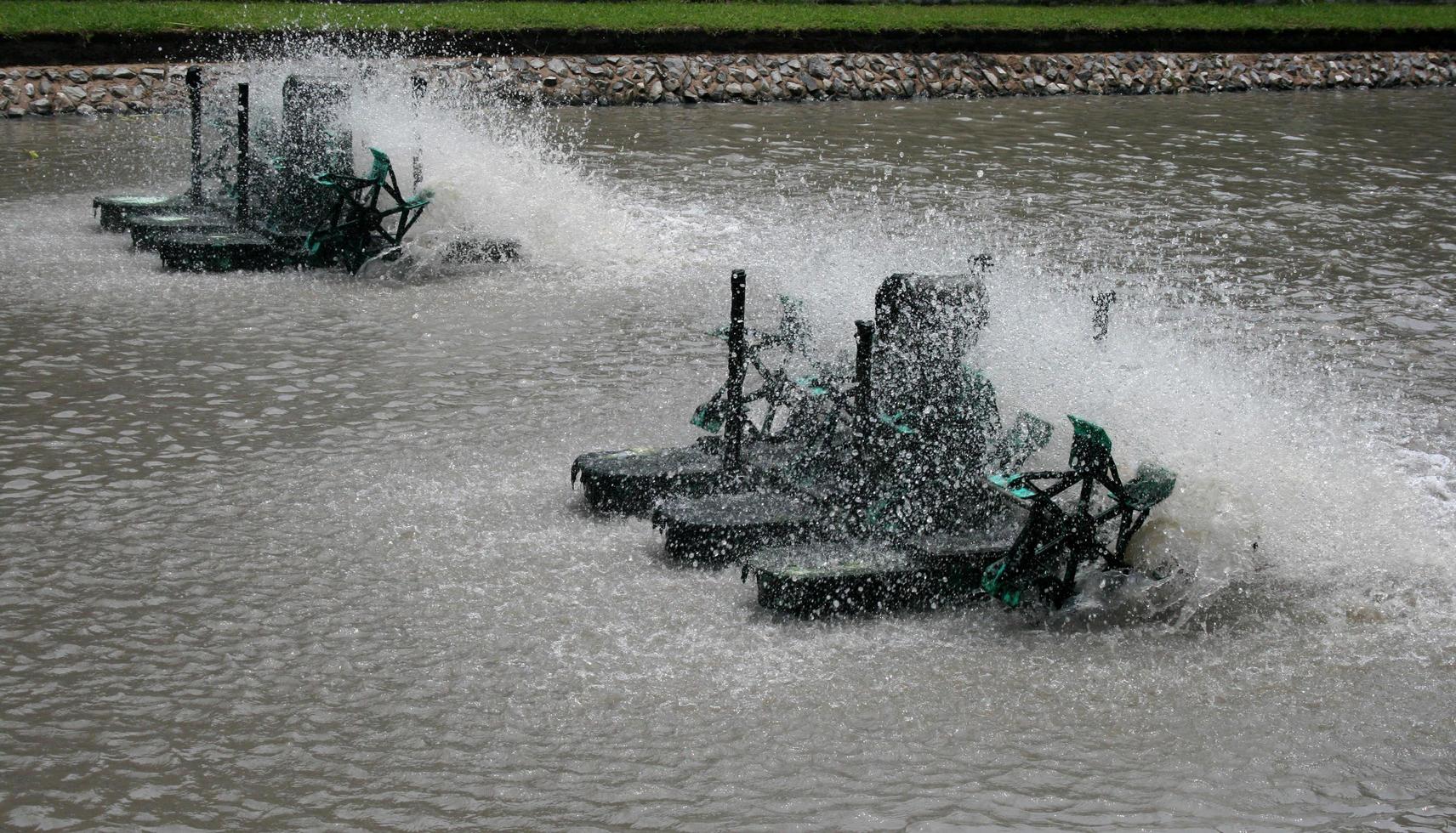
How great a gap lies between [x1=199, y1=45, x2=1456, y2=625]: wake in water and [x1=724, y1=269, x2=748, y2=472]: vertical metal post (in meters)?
1.19

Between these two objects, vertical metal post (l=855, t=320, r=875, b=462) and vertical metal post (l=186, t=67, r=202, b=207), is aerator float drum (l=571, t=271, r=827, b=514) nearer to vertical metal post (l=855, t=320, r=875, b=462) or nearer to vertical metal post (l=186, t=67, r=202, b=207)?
vertical metal post (l=855, t=320, r=875, b=462)

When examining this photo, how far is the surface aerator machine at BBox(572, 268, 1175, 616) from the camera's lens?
6.72 m

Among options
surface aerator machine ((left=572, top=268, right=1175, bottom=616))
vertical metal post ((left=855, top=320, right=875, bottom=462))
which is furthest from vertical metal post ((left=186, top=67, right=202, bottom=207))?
vertical metal post ((left=855, top=320, right=875, bottom=462))

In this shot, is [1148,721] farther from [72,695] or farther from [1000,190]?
[1000,190]

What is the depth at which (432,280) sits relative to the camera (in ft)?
41.0

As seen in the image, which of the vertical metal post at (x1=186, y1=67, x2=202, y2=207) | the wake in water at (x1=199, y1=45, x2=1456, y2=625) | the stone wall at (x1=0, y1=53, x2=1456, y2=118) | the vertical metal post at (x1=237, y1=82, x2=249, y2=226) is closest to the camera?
the wake in water at (x1=199, y1=45, x2=1456, y2=625)

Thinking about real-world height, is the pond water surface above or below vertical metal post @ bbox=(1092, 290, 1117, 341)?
below

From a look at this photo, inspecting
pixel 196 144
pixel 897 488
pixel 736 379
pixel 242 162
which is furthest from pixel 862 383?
pixel 196 144

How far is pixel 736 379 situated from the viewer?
7648 millimetres

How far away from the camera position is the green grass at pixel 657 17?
20.6 meters

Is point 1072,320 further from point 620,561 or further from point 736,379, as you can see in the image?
point 620,561

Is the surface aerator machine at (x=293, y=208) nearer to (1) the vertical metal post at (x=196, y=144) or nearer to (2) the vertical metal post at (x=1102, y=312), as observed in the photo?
(1) the vertical metal post at (x=196, y=144)

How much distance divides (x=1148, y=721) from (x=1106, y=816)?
744 millimetres

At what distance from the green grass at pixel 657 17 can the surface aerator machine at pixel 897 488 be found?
50.0 ft
